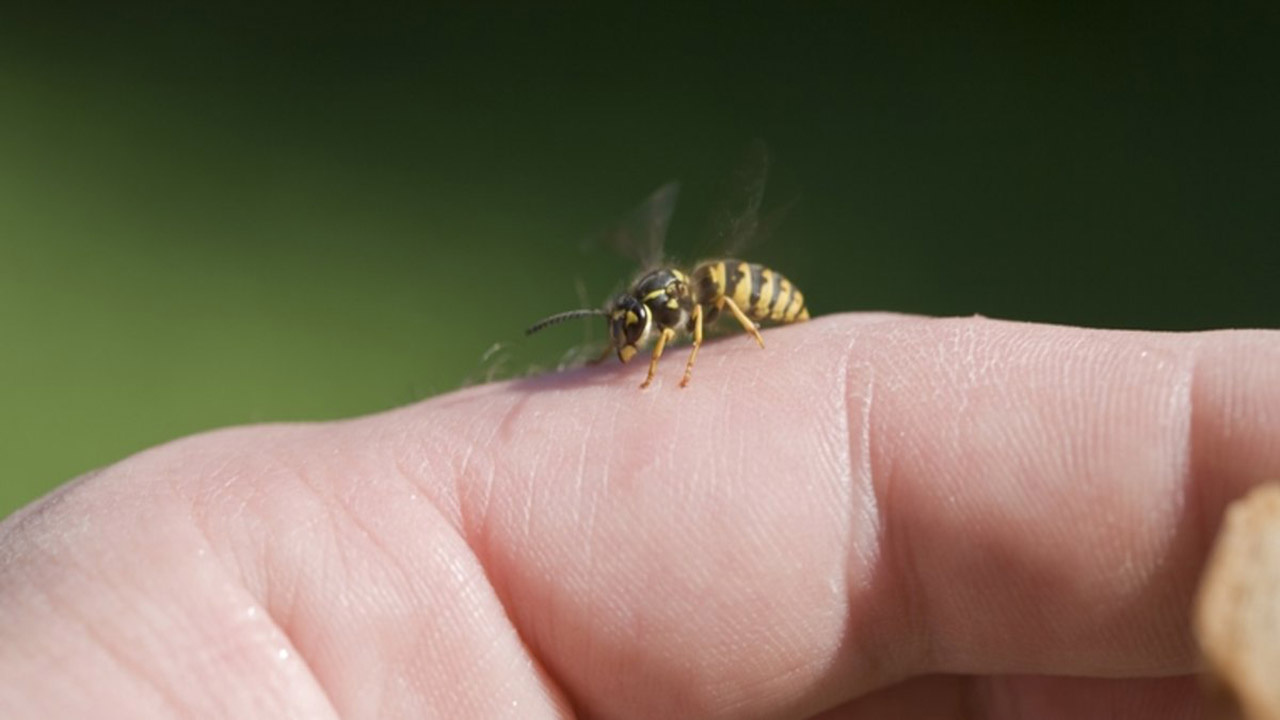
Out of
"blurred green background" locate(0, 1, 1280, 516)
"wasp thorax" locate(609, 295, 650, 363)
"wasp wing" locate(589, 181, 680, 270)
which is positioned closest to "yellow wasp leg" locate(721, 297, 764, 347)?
"wasp thorax" locate(609, 295, 650, 363)

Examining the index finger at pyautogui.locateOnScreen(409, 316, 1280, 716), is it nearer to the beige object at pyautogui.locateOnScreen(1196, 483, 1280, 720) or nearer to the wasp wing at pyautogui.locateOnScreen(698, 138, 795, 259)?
the beige object at pyautogui.locateOnScreen(1196, 483, 1280, 720)

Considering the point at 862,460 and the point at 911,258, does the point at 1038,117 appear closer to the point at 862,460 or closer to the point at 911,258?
the point at 911,258

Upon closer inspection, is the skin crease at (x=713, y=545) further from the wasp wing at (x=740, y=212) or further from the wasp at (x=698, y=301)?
the wasp wing at (x=740, y=212)

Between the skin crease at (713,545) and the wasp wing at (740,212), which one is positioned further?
the wasp wing at (740,212)

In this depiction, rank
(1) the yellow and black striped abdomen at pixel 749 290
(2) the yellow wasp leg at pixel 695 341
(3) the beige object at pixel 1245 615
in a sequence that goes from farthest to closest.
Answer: (1) the yellow and black striped abdomen at pixel 749 290 → (2) the yellow wasp leg at pixel 695 341 → (3) the beige object at pixel 1245 615

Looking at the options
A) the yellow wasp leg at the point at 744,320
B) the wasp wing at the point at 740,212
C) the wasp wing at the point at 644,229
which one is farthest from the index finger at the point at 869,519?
the wasp wing at the point at 644,229

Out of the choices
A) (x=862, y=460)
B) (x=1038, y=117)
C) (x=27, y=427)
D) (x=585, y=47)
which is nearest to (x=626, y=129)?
(x=585, y=47)

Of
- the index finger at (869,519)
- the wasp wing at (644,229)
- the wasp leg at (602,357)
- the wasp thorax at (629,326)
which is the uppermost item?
the wasp wing at (644,229)
